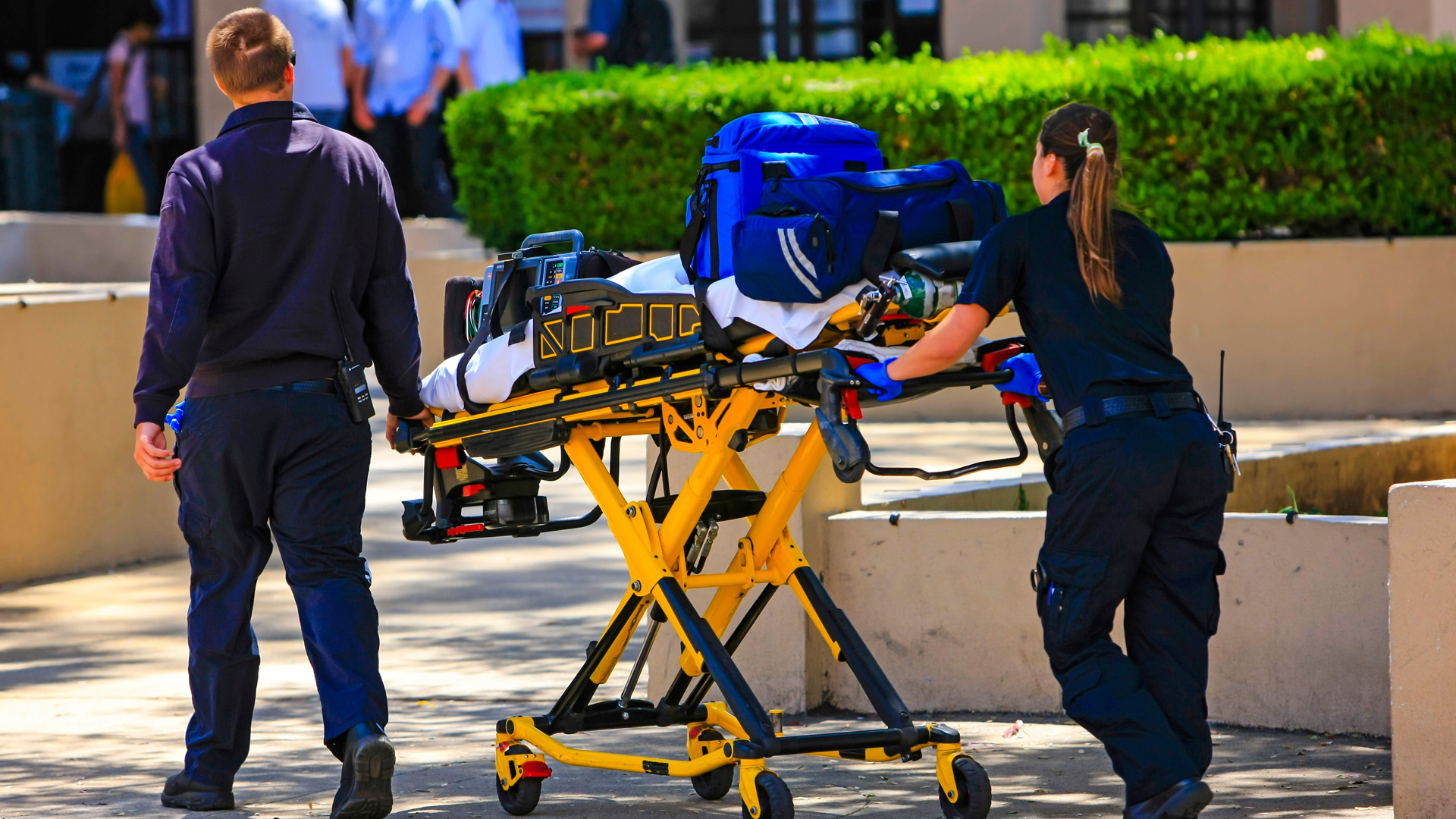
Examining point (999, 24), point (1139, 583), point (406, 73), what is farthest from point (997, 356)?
point (999, 24)

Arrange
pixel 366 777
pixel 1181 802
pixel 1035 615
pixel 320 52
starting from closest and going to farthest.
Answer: pixel 1181 802
pixel 366 777
pixel 1035 615
pixel 320 52

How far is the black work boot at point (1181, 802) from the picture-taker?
436cm

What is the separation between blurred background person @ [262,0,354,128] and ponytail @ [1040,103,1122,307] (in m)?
11.0

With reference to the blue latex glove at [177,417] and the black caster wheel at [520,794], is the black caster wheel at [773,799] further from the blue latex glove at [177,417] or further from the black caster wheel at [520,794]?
the blue latex glove at [177,417]

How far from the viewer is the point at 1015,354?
4875mm

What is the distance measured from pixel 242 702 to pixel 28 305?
12.9ft

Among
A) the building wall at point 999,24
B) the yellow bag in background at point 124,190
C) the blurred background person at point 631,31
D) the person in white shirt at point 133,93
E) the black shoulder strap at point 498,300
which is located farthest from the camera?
the person in white shirt at point 133,93

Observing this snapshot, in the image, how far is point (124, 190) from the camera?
1855cm

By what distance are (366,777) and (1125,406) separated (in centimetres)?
203

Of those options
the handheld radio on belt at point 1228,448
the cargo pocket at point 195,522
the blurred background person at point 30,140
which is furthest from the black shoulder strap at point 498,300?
the blurred background person at point 30,140

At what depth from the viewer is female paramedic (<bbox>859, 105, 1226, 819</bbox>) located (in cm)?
440

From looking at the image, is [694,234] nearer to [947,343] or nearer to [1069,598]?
[947,343]

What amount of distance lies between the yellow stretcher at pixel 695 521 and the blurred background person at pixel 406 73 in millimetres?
9950

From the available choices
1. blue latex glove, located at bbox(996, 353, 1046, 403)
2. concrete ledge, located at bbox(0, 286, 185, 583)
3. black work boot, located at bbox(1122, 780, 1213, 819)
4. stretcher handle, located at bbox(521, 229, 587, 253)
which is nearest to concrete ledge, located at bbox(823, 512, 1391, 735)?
blue latex glove, located at bbox(996, 353, 1046, 403)
